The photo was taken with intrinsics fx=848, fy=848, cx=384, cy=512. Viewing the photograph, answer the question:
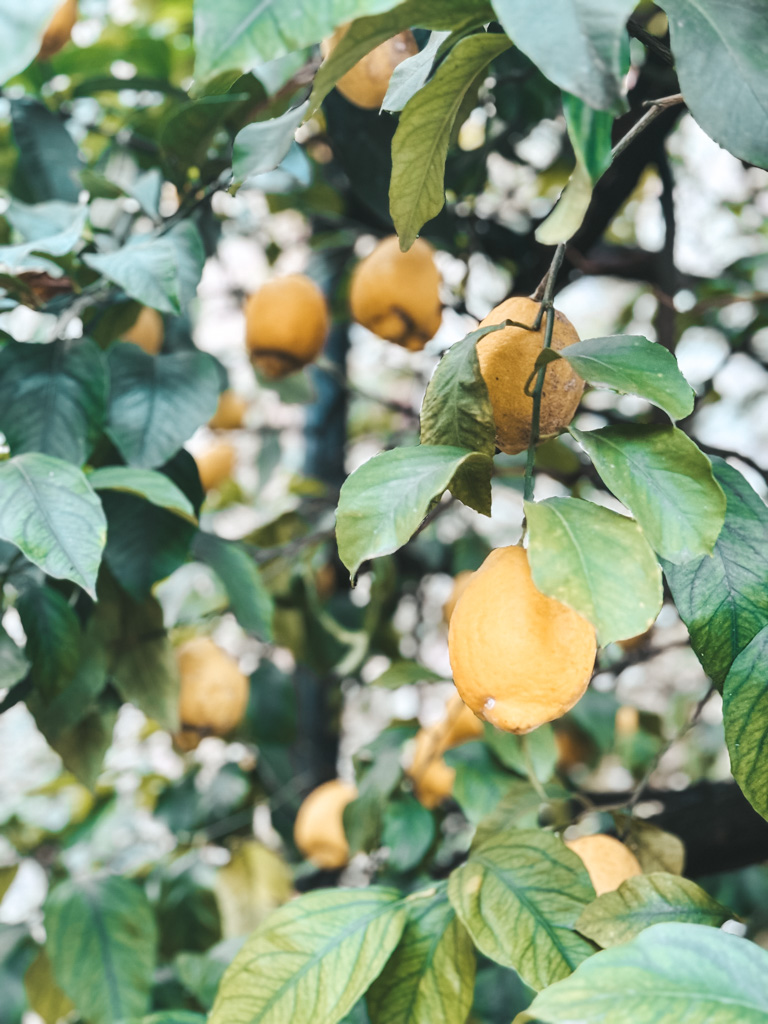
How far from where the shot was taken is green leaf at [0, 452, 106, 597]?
440 mm

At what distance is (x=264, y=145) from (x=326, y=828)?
77cm

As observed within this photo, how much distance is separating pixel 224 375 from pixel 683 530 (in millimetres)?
713

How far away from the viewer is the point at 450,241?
867mm

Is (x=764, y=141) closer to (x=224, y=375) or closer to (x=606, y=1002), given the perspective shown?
(x=606, y=1002)

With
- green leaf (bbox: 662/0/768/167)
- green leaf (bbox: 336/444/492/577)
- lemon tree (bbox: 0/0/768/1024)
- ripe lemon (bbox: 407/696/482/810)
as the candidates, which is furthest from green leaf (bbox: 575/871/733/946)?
ripe lemon (bbox: 407/696/482/810)

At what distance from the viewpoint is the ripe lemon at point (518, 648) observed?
1.19 feet

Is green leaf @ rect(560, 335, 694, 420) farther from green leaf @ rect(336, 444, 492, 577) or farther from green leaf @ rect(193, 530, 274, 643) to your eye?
green leaf @ rect(193, 530, 274, 643)

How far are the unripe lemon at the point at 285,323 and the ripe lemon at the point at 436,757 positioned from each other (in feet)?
1.33

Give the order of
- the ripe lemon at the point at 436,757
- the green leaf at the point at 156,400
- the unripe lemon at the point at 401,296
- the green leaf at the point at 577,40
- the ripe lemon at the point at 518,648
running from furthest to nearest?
1. the ripe lemon at the point at 436,757
2. the unripe lemon at the point at 401,296
3. the green leaf at the point at 156,400
4. the ripe lemon at the point at 518,648
5. the green leaf at the point at 577,40

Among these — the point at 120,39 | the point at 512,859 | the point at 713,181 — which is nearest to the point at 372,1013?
the point at 512,859

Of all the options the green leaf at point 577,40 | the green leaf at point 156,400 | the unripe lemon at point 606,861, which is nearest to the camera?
the green leaf at point 577,40

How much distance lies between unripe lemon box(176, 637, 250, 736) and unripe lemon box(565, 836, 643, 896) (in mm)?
457

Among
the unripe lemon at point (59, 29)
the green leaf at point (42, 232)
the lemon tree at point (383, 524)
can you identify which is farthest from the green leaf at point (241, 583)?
the unripe lemon at point (59, 29)

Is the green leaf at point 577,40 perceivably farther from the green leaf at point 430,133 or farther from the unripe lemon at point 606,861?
the unripe lemon at point 606,861
